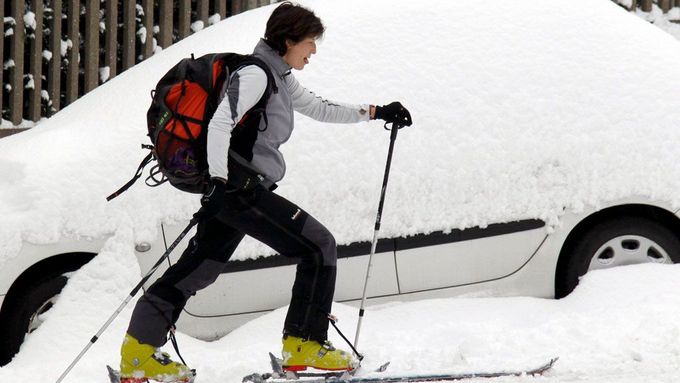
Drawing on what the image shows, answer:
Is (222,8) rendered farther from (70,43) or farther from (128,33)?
(70,43)

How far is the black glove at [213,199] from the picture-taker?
155 inches

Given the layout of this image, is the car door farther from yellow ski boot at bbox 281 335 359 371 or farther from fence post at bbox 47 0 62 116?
fence post at bbox 47 0 62 116

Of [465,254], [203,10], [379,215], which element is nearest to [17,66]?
[203,10]

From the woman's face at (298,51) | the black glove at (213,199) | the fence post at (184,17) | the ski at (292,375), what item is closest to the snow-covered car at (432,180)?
the ski at (292,375)

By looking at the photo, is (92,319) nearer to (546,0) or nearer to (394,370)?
(394,370)

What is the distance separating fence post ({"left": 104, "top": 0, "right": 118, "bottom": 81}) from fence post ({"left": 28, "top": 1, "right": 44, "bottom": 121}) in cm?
50

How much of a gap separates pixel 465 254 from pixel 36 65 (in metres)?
4.74

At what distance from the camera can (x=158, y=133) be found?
3990 mm

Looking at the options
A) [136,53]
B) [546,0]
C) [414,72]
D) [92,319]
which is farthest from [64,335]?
[136,53]

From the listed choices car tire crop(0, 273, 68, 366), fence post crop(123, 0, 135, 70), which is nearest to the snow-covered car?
car tire crop(0, 273, 68, 366)

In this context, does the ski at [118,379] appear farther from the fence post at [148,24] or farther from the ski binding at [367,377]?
the fence post at [148,24]

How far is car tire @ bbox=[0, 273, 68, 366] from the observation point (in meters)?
4.75

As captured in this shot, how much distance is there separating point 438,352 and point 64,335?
61.0 inches

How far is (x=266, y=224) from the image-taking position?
416 cm
